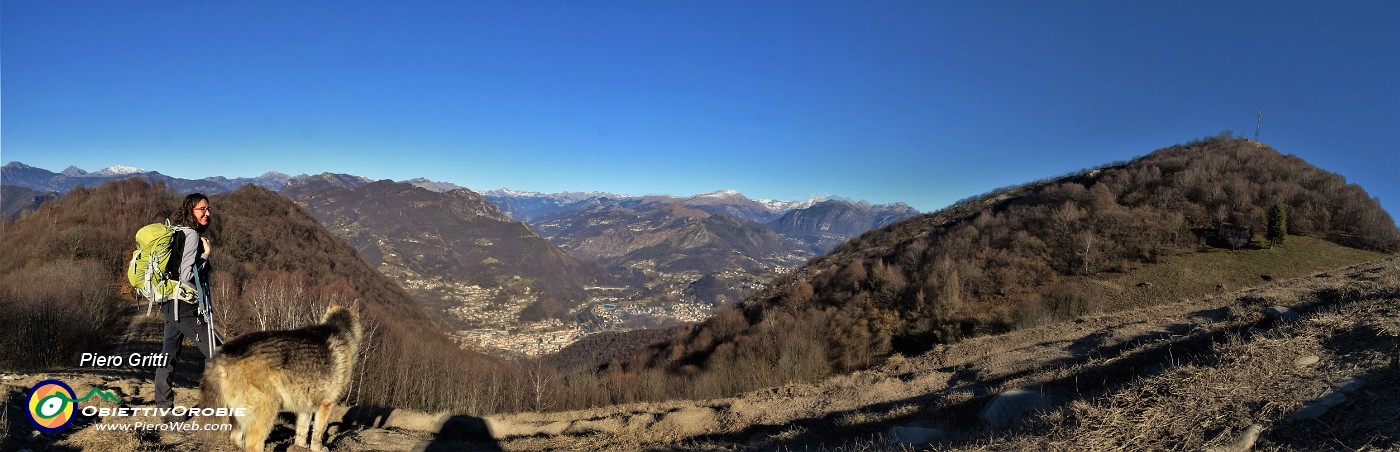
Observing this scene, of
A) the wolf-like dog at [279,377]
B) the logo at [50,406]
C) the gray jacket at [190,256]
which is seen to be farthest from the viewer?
the gray jacket at [190,256]

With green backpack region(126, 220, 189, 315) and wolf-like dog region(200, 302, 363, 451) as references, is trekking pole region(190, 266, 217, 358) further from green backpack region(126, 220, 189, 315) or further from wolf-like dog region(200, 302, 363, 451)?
wolf-like dog region(200, 302, 363, 451)

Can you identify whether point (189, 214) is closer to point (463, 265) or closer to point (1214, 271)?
point (1214, 271)

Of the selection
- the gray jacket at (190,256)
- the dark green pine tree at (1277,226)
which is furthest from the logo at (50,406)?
the dark green pine tree at (1277,226)

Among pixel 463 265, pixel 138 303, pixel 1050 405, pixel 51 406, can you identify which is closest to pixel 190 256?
pixel 51 406

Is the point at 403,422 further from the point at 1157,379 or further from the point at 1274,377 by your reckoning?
the point at 1274,377

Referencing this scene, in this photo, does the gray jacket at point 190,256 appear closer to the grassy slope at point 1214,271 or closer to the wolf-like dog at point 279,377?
the wolf-like dog at point 279,377

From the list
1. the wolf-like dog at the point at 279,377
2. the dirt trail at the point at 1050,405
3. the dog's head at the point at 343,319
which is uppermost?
the dog's head at the point at 343,319

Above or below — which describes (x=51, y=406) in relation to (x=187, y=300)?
below

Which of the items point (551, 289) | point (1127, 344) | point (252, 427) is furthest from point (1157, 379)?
point (551, 289)

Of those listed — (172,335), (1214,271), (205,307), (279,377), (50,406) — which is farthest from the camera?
(1214,271)
